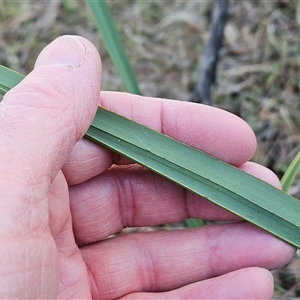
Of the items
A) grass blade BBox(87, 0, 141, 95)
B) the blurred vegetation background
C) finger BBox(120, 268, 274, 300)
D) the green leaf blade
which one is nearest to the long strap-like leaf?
the green leaf blade

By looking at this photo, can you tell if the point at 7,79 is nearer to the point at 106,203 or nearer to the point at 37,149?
the point at 37,149

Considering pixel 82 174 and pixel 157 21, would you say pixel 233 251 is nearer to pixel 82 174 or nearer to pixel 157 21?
pixel 82 174

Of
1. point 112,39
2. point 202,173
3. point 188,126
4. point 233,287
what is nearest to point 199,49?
point 112,39

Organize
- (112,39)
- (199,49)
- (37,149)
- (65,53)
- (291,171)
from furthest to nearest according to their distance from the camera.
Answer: (199,49) < (112,39) < (291,171) < (65,53) < (37,149)

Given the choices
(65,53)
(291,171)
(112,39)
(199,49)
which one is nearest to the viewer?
(65,53)

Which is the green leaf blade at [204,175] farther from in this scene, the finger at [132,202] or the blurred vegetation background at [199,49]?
the blurred vegetation background at [199,49]

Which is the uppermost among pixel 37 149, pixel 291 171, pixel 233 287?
pixel 37 149
